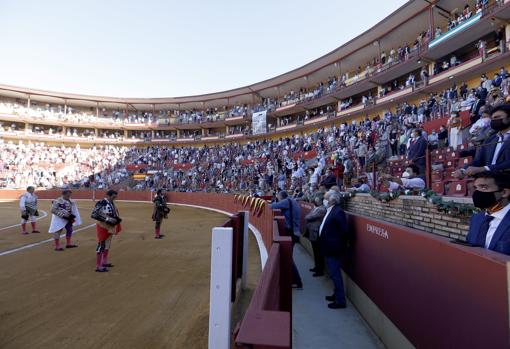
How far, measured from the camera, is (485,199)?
260 centimetres

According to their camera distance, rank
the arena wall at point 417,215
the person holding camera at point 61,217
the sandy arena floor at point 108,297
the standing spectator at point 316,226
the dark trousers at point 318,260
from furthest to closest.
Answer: the person holding camera at point 61,217 < the dark trousers at point 318,260 < the standing spectator at point 316,226 < the sandy arena floor at point 108,297 < the arena wall at point 417,215

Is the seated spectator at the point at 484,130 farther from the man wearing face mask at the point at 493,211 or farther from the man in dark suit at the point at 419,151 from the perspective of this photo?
the man wearing face mask at the point at 493,211

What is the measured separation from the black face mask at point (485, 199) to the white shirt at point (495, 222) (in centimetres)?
8

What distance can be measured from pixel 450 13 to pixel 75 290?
963 inches

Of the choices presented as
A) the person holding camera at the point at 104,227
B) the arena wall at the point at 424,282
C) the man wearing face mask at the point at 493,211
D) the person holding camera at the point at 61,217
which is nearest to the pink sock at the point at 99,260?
the person holding camera at the point at 104,227

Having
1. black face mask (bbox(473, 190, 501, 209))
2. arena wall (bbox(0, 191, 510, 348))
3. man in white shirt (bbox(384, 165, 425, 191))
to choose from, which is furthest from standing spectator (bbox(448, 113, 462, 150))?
black face mask (bbox(473, 190, 501, 209))

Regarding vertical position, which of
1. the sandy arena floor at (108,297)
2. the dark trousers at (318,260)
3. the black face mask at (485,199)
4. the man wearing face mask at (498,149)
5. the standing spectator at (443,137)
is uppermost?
the standing spectator at (443,137)

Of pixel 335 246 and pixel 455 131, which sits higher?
pixel 455 131

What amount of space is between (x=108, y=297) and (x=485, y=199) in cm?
534


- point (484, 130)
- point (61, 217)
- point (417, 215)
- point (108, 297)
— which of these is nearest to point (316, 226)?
point (417, 215)

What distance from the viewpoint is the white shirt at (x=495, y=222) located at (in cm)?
248

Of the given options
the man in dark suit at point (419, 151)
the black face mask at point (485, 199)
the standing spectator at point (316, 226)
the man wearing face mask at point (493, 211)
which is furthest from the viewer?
the man in dark suit at point (419, 151)

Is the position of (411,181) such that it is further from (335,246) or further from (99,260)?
(99,260)

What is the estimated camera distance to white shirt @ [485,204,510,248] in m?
2.48
